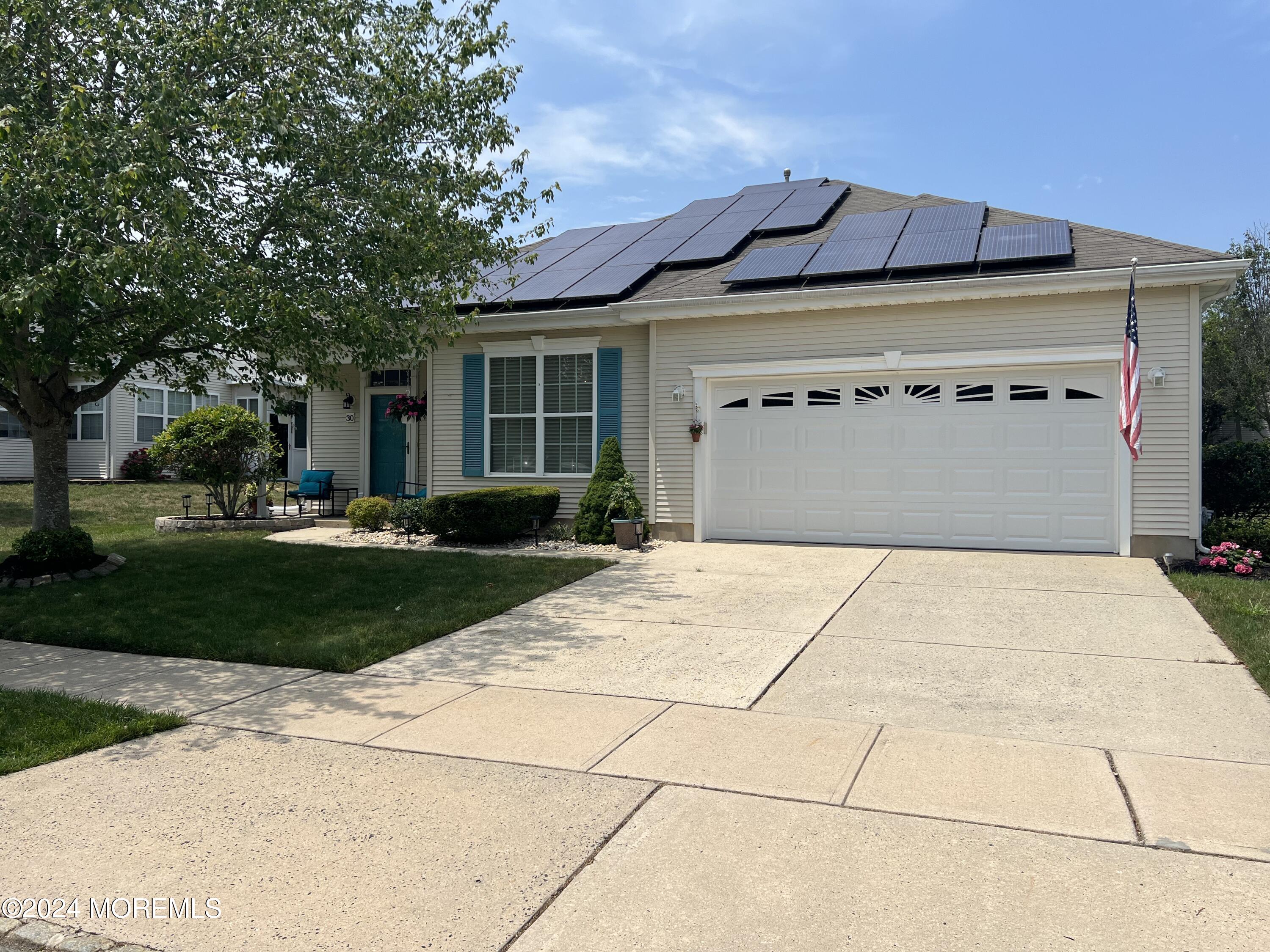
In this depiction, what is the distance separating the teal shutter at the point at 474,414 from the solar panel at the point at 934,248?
246 inches

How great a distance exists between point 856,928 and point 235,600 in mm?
7068

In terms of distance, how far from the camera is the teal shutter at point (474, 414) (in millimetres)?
13445

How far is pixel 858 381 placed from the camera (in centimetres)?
1140

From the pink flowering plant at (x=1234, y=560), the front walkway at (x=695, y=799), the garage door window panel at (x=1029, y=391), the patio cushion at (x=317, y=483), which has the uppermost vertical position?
the garage door window panel at (x=1029, y=391)

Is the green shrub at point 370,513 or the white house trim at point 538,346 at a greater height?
the white house trim at point 538,346

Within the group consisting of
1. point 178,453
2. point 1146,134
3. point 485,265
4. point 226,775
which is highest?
A: point 1146,134

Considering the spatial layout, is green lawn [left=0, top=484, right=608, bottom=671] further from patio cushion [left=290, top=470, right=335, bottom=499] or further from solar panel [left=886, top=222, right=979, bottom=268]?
solar panel [left=886, top=222, right=979, bottom=268]

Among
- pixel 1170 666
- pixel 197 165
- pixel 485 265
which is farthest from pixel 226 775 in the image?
pixel 485 265

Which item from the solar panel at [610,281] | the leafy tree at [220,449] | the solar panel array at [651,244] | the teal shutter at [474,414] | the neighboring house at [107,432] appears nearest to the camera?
the solar panel at [610,281]

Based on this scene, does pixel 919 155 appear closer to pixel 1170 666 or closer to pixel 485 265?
pixel 485 265

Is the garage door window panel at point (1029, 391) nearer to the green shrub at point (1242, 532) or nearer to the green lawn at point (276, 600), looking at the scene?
the green shrub at point (1242, 532)

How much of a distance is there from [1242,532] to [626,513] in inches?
283

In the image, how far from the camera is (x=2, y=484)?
22.0 m

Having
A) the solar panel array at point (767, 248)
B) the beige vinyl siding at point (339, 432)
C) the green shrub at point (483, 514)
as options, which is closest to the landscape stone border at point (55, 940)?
the green shrub at point (483, 514)
